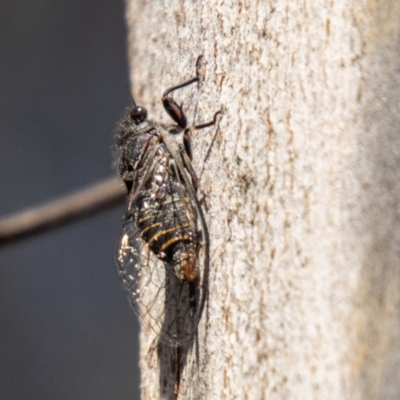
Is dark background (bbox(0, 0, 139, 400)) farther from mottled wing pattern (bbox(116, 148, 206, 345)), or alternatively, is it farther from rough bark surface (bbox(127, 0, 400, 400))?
rough bark surface (bbox(127, 0, 400, 400))

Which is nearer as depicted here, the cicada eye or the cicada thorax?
the cicada thorax

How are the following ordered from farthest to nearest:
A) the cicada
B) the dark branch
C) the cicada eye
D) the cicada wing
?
1. the dark branch
2. the cicada eye
3. the cicada wing
4. the cicada

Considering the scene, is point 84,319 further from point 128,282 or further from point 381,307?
point 381,307

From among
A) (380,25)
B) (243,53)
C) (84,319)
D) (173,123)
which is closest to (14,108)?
(84,319)

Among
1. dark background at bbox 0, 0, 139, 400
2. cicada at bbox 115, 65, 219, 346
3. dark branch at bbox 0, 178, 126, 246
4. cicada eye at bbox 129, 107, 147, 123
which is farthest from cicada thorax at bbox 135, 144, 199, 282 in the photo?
dark background at bbox 0, 0, 139, 400

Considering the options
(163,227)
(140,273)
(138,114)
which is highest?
(138,114)

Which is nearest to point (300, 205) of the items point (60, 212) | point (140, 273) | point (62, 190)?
point (140, 273)

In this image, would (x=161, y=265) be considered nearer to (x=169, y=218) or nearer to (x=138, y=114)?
(x=169, y=218)

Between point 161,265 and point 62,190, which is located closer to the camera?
point 161,265
